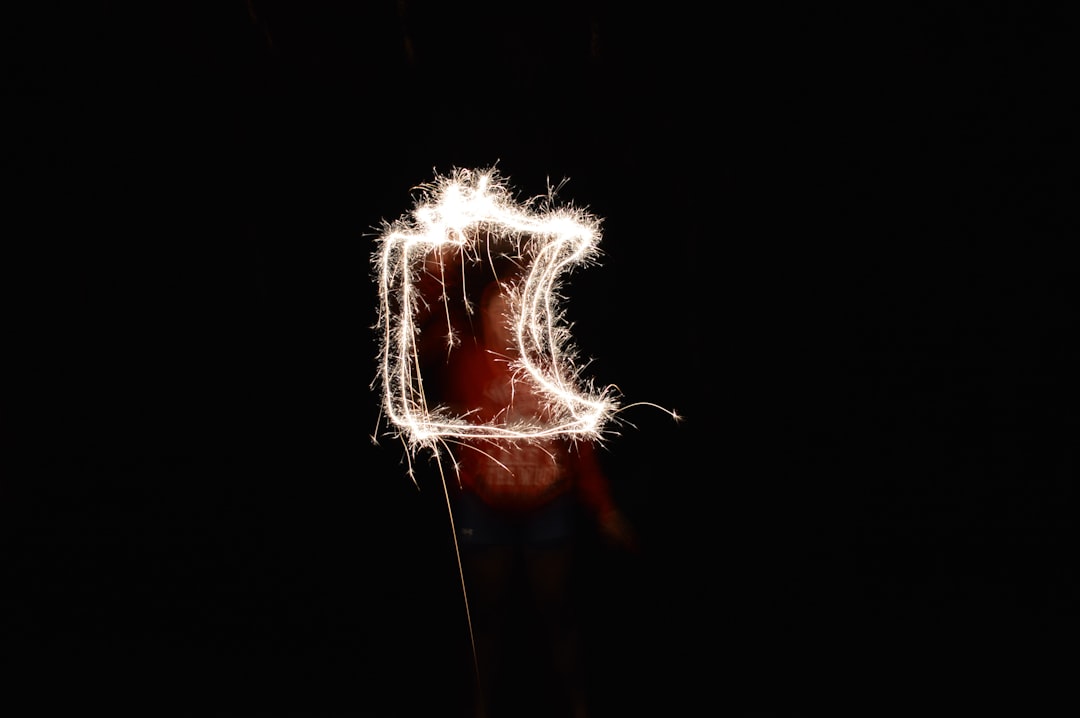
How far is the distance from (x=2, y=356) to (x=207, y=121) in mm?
742

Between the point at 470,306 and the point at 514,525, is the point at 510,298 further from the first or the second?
the point at 514,525

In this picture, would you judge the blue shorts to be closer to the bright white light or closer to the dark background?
the bright white light

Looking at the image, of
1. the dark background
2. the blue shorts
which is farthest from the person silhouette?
the dark background

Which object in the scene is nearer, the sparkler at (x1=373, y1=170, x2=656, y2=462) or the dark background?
the sparkler at (x1=373, y1=170, x2=656, y2=462)

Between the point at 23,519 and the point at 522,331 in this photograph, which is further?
the point at 23,519

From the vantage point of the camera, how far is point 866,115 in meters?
1.32

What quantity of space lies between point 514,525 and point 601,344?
1.53 feet

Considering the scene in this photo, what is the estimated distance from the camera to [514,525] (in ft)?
3.94

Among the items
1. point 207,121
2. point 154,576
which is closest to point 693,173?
point 207,121

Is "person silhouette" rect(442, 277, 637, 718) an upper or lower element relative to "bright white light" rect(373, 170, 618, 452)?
lower

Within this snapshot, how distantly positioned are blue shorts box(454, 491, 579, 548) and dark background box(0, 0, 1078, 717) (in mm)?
255

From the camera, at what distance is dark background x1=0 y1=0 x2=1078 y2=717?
1.32 metres

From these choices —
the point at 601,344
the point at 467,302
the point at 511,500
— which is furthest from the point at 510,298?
the point at 511,500

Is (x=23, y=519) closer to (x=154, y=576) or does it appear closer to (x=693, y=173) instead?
(x=154, y=576)
